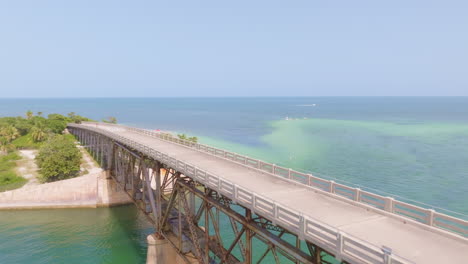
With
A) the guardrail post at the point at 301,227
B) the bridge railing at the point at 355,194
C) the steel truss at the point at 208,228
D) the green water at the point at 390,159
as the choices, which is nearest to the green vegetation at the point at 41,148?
the steel truss at the point at 208,228

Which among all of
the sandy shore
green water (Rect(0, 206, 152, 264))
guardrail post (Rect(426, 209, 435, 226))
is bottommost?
green water (Rect(0, 206, 152, 264))

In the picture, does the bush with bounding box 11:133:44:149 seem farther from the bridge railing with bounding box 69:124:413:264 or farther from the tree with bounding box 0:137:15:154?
the bridge railing with bounding box 69:124:413:264

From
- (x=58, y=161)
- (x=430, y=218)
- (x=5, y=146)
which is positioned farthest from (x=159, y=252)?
(x=5, y=146)

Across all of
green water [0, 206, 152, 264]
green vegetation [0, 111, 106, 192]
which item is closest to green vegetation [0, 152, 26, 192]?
green vegetation [0, 111, 106, 192]

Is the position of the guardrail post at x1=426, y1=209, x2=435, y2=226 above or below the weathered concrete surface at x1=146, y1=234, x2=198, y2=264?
above

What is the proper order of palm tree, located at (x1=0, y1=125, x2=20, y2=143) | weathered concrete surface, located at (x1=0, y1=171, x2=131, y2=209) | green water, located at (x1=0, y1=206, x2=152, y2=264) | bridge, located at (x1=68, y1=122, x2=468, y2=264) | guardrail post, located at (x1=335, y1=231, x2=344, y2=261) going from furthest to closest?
palm tree, located at (x1=0, y1=125, x2=20, y2=143), weathered concrete surface, located at (x1=0, y1=171, x2=131, y2=209), green water, located at (x1=0, y1=206, x2=152, y2=264), bridge, located at (x1=68, y1=122, x2=468, y2=264), guardrail post, located at (x1=335, y1=231, x2=344, y2=261)

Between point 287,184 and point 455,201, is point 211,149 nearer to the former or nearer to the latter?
point 287,184

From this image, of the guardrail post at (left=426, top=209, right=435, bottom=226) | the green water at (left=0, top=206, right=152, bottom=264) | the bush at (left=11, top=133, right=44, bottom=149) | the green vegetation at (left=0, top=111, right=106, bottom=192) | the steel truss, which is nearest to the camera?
the guardrail post at (left=426, top=209, right=435, bottom=226)

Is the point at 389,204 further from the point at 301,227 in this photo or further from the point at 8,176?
the point at 8,176
